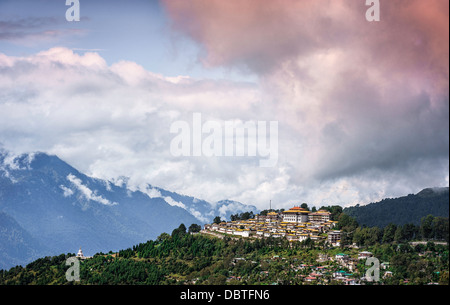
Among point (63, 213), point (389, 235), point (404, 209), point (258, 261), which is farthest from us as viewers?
point (63, 213)

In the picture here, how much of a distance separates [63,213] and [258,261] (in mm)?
126792

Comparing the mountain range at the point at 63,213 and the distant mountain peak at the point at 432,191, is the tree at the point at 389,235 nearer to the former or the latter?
the distant mountain peak at the point at 432,191

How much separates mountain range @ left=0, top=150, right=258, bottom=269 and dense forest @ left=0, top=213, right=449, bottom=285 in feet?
272

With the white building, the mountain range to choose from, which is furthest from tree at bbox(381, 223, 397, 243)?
the mountain range

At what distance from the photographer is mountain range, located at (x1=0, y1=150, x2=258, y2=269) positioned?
468 feet

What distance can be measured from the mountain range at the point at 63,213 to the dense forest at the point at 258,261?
82764mm

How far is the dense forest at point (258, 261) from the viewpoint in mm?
43938

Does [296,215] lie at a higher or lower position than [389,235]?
higher

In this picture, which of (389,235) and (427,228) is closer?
(427,228)

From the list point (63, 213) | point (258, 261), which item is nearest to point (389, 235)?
point (258, 261)

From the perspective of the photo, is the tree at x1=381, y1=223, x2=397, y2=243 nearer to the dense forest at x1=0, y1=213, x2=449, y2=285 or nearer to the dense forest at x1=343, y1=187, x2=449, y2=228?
the dense forest at x1=0, y1=213, x2=449, y2=285

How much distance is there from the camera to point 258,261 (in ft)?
163

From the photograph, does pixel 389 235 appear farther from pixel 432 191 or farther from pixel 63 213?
pixel 63 213
